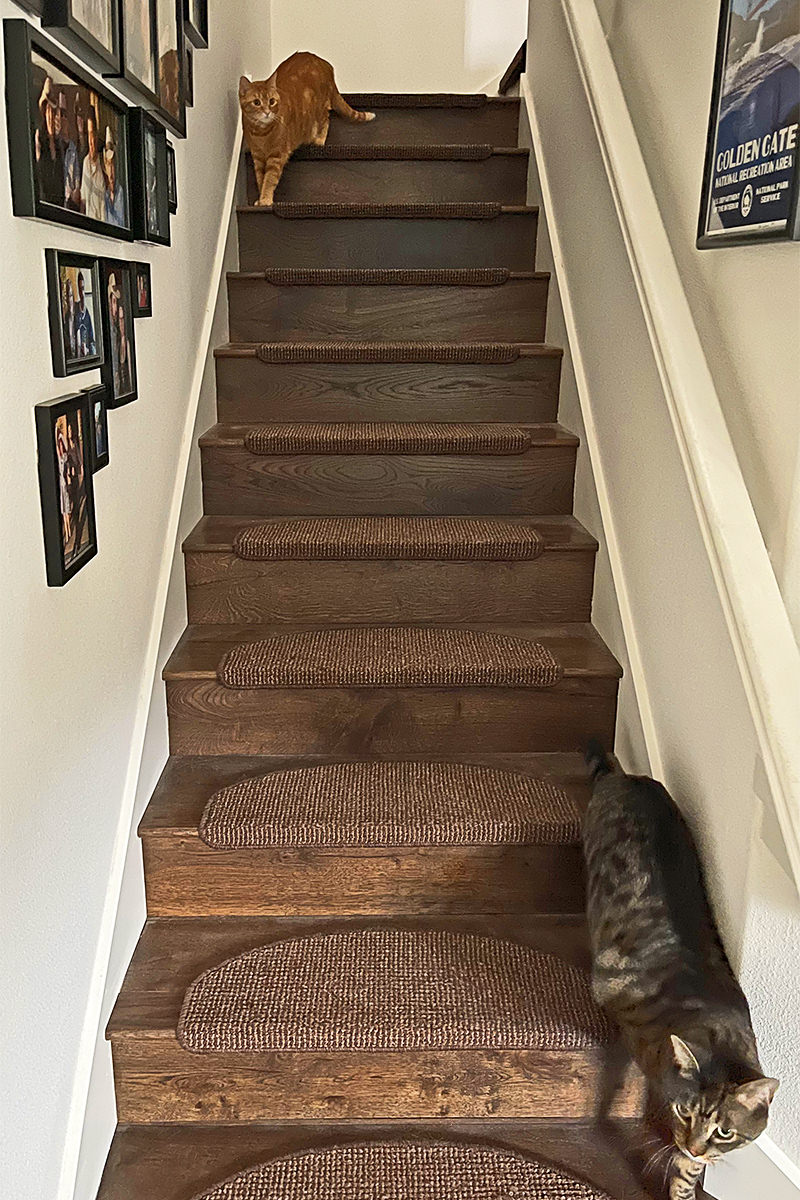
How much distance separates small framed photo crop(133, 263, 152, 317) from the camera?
1777 millimetres

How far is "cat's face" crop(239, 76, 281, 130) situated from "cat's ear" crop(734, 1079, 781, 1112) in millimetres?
2710

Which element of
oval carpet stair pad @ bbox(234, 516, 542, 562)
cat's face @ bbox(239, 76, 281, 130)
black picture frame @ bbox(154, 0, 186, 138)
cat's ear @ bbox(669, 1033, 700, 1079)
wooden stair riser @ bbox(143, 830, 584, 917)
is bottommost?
wooden stair riser @ bbox(143, 830, 584, 917)

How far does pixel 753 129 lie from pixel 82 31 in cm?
93

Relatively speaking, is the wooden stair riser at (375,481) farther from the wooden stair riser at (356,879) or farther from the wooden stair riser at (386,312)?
the wooden stair riser at (356,879)

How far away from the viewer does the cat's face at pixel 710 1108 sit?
4.25ft

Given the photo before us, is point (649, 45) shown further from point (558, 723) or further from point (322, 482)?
point (558, 723)

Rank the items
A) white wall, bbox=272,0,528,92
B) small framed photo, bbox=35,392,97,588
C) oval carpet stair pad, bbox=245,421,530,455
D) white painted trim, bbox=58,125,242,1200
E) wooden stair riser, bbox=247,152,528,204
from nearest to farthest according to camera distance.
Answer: small framed photo, bbox=35,392,97,588 < white painted trim, bbox=58,125,242,1200 < oval carpet stair pad, bbox=245,421,530,455 < wooden stair riser, bbox=247,152,528,204 < white wall, bbox=272,0,528,92

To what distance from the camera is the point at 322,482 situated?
2.49 meters

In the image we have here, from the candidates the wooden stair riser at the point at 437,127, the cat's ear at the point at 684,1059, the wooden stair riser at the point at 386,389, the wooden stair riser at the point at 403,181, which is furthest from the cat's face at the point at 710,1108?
the wooden stair riser at the point at 437,127

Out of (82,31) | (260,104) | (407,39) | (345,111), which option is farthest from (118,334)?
(407,39)

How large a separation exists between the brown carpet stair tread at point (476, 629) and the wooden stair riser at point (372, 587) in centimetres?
4

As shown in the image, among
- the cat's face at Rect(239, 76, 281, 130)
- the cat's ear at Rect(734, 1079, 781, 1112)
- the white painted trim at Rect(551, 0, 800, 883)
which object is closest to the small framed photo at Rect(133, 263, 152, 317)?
the white painted trim at Rect(551, 0, 800, 883)

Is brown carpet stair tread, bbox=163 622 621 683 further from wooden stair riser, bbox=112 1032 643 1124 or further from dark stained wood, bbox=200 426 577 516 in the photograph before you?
wooden stair riser, bbox=112 1032 643 1124

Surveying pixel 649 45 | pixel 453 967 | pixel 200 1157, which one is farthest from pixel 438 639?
pixel 649 45
